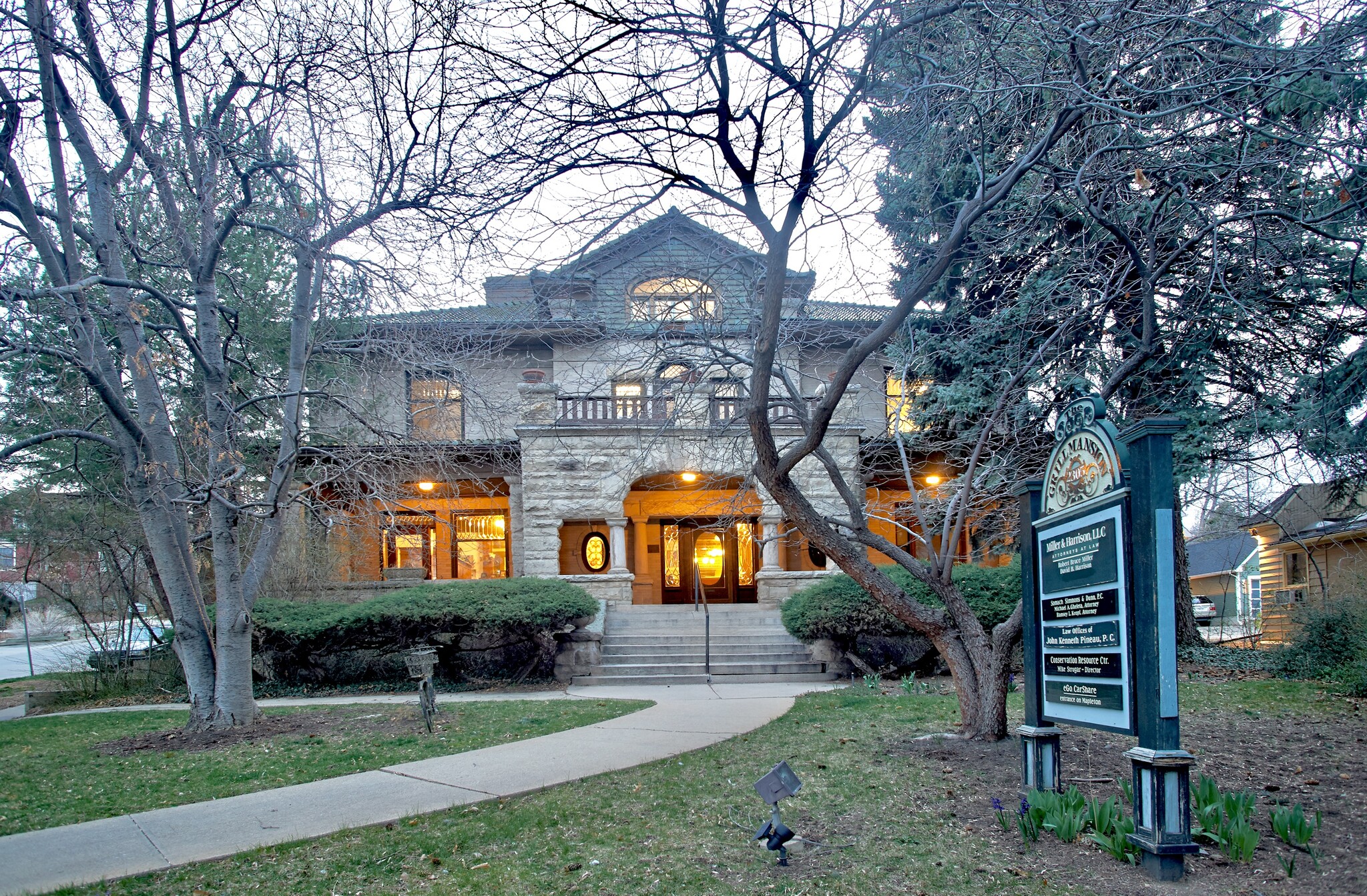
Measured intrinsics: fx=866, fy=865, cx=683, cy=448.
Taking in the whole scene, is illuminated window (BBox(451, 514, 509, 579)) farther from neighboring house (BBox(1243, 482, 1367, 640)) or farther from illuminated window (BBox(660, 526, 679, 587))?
neighboring house (BBox(1243, 482, 1367, 640))

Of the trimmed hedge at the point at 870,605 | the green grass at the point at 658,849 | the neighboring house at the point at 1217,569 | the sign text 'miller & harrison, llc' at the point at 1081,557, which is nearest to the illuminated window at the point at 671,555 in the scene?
the trimmed hedge at the point at 870,605

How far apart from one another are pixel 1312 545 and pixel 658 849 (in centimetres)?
1960

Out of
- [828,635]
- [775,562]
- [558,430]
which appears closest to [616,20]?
[828,635]

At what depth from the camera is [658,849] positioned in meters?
5.02

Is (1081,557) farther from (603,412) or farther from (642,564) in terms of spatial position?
(642,564)

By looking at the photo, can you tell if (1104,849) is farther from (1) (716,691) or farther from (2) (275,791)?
(1) (716,691)

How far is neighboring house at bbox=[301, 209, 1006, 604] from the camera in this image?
968 centimetres

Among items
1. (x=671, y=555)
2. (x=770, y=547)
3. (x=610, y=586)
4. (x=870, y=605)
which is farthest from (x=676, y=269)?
(x=671, y=555)

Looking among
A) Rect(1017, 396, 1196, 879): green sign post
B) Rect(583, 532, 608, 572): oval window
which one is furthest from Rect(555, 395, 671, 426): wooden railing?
Rect(1017, 396, 1196, 879): green sign post

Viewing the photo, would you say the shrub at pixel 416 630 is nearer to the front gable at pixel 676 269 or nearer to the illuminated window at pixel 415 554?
the front gable at pixel 676 269

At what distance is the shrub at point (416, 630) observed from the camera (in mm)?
13977

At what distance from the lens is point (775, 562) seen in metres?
20.2

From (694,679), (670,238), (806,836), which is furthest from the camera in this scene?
(694,679)

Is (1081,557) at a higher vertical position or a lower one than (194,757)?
higher
